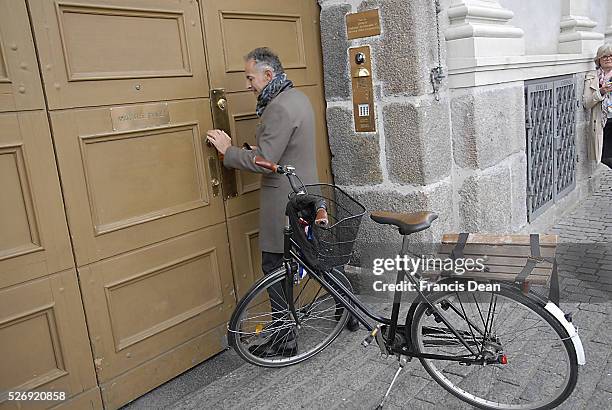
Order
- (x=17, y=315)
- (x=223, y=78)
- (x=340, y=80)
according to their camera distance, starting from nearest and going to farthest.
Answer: (x=17, y=315) → (x=223, y=78) → (x=340, y=80)

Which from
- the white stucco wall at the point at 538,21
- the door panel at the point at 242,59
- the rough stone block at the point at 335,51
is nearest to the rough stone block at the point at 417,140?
the rough stone block at the point at 335,51

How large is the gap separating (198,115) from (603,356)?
2738 millimetres

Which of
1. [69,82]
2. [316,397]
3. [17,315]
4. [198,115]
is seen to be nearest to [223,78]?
[198,115]

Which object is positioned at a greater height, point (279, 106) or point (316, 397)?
point (279, 106)

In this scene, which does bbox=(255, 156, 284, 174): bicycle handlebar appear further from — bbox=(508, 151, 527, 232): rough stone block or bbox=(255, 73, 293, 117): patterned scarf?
bbox=(508, 151, 527, 232): rough stone block

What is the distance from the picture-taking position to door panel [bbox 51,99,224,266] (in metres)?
2.73

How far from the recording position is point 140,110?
2.98 metres

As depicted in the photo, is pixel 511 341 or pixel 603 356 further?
pixel 603 356

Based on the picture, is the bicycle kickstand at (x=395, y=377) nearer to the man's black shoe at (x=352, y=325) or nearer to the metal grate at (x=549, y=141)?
the man's black shoe at (x=352, y=325)

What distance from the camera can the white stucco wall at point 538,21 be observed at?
5.19 m

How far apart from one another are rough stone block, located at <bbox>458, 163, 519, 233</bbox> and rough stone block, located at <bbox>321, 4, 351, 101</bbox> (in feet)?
3.76

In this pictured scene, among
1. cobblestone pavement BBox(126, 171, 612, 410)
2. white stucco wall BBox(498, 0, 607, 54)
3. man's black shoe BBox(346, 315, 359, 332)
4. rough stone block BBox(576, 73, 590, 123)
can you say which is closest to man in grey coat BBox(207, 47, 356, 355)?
cobblestone pavement BBox(126, 171, 612, 410)

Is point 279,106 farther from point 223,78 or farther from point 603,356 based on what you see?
point 603,356

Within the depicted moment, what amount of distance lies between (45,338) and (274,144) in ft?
5.10
